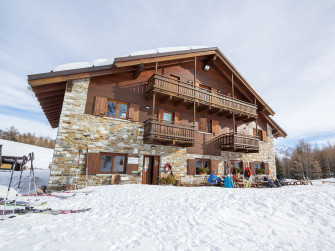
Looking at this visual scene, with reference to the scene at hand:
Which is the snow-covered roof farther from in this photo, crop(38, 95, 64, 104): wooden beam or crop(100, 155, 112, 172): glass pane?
crop(100, 155, 112, 172): glass pane

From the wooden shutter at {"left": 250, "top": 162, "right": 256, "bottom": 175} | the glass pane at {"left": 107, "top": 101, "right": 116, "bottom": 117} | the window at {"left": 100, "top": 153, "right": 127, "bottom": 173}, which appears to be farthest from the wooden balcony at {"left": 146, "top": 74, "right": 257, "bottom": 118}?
the window at {"left": 100, "top": 153, "right": 127, "bottom": 173}

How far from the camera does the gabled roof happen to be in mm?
9679

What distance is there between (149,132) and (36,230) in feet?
25.9

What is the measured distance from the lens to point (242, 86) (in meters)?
18.1

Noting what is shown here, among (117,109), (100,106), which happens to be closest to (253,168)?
(117,109)

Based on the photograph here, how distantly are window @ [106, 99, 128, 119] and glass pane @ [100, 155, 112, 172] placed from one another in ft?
9.40

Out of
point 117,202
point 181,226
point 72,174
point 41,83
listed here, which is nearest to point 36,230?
point 117,202

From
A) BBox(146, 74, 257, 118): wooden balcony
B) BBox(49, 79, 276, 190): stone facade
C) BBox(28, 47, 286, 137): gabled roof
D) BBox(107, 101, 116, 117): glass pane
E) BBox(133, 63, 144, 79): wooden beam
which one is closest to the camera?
BBox(49, 79, 276, 190): stone facade

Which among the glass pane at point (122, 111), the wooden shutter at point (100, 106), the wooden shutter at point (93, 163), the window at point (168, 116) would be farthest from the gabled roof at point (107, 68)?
the wooden shutter at point (93, 163)

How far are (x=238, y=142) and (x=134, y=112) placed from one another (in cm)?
930

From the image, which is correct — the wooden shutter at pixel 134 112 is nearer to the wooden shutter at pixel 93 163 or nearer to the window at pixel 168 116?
the window at pixel 168 116

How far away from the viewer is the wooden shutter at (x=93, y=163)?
32.6 feet

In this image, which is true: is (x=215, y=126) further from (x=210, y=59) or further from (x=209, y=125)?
(x=210, y=59)

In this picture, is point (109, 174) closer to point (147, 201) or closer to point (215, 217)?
point (147, 201)
